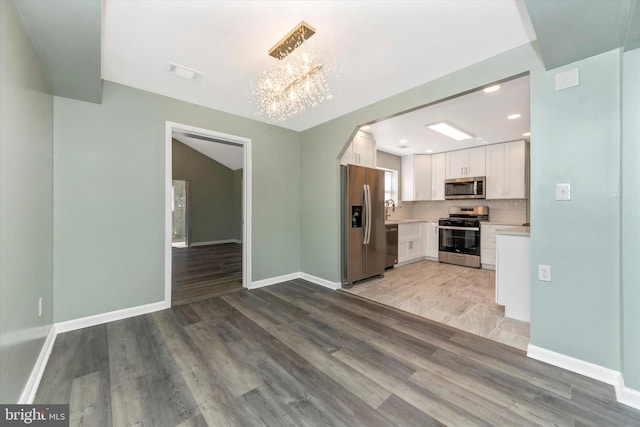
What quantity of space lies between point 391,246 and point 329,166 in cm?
211

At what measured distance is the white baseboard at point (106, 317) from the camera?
2.44 m

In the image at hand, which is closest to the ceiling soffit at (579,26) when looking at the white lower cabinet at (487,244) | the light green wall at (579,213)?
the light green wall at (579,213)

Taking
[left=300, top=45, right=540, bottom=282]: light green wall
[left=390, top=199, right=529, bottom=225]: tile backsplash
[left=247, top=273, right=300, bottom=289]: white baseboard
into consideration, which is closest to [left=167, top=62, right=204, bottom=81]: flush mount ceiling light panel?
[left=300, top=45, right=540, bottom=282]: light green wall

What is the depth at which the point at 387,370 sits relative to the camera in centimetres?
186

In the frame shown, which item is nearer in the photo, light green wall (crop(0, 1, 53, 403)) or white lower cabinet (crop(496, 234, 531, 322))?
light green wall (crop(0, 1, 53, 403))

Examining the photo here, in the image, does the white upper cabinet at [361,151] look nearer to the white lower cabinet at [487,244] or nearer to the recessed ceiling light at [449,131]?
the recessed ceiling light at [449,131]

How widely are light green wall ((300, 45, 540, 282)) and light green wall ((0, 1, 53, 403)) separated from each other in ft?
10.0

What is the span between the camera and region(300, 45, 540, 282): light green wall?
259 centimetres

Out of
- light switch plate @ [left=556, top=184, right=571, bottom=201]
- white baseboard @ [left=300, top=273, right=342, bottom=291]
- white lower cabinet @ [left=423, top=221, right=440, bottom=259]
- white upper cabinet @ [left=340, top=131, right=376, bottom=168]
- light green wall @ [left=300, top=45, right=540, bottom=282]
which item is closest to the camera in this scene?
light switch plate @ [left=556, top=184, right=571, bottom=201]

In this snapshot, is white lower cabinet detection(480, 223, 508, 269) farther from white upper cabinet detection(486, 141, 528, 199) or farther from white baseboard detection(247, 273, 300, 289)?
white baseboard detection(247, 273, 300, 289)

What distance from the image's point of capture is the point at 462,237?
5238mm

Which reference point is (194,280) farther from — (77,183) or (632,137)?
(632,137)

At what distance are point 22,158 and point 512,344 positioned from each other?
4.00 meters

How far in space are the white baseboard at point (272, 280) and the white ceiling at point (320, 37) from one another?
276cm
